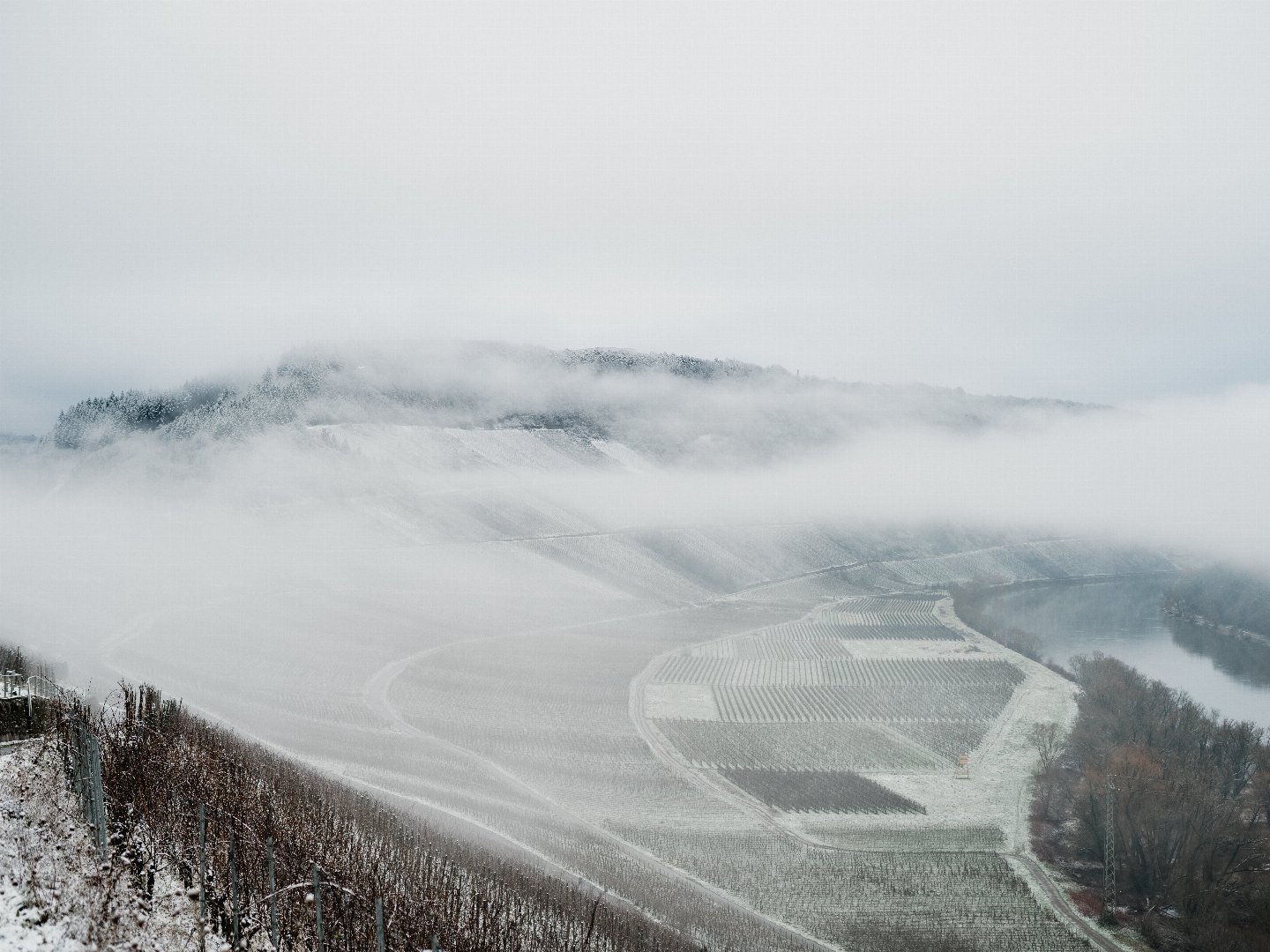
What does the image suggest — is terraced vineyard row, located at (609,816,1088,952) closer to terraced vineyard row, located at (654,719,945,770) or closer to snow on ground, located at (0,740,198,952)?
terraced vineyard row, located at (654,719,945,770)

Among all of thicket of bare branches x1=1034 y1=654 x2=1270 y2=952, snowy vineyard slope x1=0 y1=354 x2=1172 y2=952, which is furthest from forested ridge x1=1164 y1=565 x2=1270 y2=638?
thicket of bare branches x1=1034 y1=654 x2=1270 y2=952

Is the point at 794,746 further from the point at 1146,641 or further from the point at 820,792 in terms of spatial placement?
the point at 1146,641

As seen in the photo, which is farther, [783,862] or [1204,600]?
[1204,600]

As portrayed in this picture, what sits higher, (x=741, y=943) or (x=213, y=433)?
(x=213, y=433)

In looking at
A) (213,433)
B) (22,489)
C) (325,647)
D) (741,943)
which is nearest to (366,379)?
(213,433)

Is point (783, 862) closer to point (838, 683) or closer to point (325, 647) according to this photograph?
point (838, 683)

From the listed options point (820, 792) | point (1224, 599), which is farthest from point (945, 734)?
point (1224, 599)
